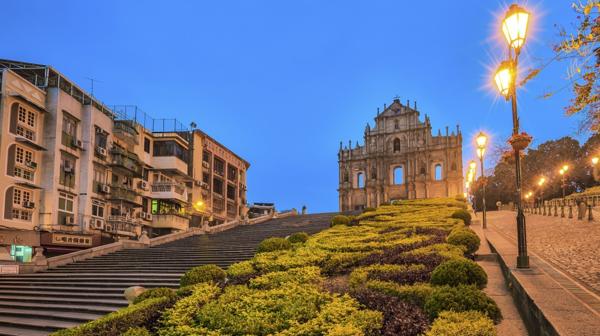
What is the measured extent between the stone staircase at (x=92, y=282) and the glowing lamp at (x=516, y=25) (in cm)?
1357

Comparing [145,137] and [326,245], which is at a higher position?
[145,137]

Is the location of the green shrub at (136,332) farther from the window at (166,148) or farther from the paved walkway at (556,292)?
the window at (166,148)

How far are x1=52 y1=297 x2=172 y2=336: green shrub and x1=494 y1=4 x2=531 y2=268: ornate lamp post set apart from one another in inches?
342

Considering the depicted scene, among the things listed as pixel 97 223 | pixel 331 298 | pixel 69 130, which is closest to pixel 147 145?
pixel 69 130

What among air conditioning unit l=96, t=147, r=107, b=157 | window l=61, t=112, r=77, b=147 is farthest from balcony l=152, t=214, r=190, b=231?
window l=61, t=112, r=77, b=147

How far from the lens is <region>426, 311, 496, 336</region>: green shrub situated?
7238 mm

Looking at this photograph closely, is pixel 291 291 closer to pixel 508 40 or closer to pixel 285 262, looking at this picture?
pixel 285 262

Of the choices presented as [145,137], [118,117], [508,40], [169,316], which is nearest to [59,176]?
[118,117]

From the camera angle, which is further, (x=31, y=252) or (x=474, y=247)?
(x=31, y=252)

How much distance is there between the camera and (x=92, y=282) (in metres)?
19.7

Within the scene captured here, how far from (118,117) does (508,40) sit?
129ft

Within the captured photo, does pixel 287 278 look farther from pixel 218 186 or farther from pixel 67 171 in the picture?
pixel 218 186

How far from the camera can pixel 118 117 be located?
44.6 meters

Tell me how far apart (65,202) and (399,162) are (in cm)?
6085
